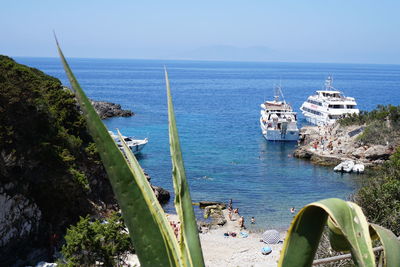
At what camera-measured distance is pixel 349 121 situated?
39.2 meters

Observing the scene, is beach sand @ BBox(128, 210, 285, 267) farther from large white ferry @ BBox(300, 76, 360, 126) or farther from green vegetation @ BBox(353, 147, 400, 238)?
large white ferry @ BBox(300, 76, 360, 126)

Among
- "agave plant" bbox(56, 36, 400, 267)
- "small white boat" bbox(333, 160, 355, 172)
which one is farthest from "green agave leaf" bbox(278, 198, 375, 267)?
"small white boat" bbox(333, 160, 355, 172)

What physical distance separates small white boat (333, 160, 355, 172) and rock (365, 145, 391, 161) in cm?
204

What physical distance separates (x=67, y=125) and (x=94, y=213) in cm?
500

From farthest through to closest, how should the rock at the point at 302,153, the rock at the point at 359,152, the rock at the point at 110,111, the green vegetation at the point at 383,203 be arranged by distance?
1. the rock at the point at 110,111
2. the rock at the point at 302,153
3. the rock at the point at 359,152
4. the green vegetation at the point at 383,203

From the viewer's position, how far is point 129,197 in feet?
4.02

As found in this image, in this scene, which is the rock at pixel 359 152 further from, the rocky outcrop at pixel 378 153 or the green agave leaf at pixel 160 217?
the green agave leaf at pixel 160 217

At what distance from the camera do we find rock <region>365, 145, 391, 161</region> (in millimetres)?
31297

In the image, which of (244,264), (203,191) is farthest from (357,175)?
(244,264)

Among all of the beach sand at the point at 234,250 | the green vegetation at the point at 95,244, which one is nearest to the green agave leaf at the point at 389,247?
the green vegetation at the point at 95,244

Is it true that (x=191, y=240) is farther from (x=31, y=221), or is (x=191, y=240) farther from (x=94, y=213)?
(x=94, y=213)

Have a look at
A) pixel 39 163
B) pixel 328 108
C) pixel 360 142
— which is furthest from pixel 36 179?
pixel 328 108

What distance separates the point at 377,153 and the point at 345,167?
3.17m

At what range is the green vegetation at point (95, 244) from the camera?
404 inches
